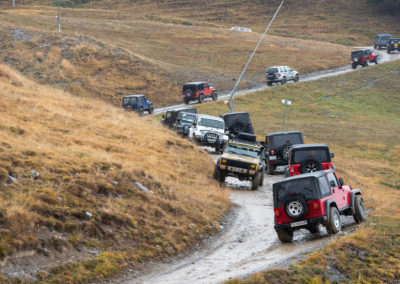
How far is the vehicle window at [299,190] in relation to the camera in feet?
50.4

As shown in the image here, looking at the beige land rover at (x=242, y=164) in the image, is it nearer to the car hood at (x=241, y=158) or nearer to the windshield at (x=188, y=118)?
the car hood at (x=241, y=158)

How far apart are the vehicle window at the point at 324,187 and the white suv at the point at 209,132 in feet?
58.8

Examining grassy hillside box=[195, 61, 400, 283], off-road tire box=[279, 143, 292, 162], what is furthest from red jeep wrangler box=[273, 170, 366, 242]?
off-road tire box=[279, 143, 292, 162]

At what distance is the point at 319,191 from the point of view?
15391 mm

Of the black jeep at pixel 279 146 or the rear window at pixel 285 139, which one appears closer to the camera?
the black jeep at pixel 279 146

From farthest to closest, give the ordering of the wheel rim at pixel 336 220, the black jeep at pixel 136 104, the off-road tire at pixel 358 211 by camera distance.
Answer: the black jeep at pixel 136 104
the off-road tire at pixel 358 211
the wheel rim at pixel 336 220

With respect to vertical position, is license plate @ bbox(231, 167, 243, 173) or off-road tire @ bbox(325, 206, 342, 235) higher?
off-road tire @ bbox(325, 206, 342, 235)

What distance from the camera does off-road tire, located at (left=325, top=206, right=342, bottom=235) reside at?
15559 mm

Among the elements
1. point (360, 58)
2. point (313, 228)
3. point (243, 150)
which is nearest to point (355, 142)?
point (243, 150)

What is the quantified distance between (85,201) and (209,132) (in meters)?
18.4

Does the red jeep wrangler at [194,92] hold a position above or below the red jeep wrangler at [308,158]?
below

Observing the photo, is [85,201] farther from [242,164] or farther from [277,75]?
[277,75]

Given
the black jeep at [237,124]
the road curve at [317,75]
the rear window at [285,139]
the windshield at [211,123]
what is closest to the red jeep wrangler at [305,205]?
the rear window at [285,139]

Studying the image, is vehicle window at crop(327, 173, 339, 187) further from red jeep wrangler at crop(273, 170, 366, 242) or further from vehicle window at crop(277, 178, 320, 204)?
vehicle window at crop(277, 178, 320, 204)
